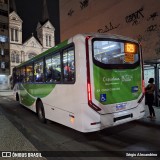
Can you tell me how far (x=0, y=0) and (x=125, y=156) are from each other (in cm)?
5494

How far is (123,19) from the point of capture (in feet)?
39.5

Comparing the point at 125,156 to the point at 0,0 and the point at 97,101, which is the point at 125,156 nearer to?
the point at 97,101

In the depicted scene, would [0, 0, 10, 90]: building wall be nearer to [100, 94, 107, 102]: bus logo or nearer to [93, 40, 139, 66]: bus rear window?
[93, 40, 139, 66]: bus rear window

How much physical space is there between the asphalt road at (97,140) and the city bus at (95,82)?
536mm

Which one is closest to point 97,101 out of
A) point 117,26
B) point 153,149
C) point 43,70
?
point 153,149

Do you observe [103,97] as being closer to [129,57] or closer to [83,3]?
[129,57]

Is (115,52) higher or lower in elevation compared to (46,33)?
lower

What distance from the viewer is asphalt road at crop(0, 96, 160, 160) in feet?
15.8

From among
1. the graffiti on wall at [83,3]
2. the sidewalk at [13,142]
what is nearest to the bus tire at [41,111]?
the sidewalk at [13,142]

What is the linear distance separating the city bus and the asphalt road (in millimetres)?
536

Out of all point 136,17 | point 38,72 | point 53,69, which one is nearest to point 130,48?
→ point 53,69

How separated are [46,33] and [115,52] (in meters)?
53.3

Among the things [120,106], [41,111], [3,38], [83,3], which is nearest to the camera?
[120,106]

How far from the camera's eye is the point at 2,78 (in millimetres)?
47469
